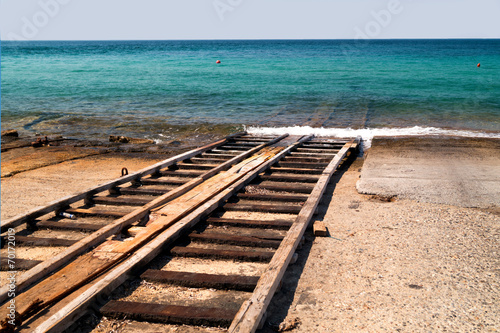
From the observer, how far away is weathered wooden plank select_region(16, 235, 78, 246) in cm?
496

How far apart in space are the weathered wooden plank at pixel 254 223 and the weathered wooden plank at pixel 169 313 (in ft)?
6.35

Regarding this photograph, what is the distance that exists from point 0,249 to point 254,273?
9.97 feet

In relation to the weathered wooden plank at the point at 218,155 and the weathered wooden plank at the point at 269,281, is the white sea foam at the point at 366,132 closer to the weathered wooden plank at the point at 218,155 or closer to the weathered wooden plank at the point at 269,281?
the weathered wooden plank at the point at 218,155

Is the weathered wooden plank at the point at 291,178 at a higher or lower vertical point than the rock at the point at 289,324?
higher

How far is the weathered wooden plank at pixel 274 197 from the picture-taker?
6250 millimetres

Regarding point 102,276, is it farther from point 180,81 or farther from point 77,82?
point 77,82

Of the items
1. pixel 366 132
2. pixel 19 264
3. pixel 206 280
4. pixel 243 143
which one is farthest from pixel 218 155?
pixel 366 132

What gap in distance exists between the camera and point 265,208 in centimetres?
589

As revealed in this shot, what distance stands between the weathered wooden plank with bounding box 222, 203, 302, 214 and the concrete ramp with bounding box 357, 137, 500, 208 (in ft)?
5.09

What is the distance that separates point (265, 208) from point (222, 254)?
1.48 metres

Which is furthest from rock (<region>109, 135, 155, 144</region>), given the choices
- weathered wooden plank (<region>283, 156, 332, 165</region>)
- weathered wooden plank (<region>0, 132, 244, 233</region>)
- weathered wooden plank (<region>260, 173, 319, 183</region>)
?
weathered wooden plank (<region>260, 173, 319, 183</region>)

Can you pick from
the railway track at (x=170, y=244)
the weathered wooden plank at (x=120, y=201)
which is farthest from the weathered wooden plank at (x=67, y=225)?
the weathered wooden plank at (x=120, y=201)

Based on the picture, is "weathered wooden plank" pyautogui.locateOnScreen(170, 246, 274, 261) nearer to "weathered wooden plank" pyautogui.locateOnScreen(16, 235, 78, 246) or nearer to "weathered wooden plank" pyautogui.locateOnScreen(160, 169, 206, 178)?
"weathered wooden plank" pyautogui.locateOnScreen(16, 235, 78, 246)

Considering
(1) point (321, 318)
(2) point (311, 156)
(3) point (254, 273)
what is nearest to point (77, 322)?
(3) point (254, 273)
